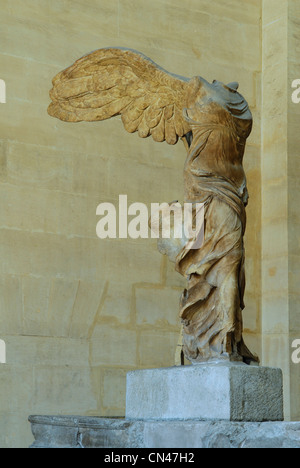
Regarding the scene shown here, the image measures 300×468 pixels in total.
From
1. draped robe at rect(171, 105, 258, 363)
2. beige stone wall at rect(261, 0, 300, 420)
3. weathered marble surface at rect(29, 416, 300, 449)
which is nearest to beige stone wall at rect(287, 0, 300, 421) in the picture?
beige stone wall at rect(261, 0, 300, 420)

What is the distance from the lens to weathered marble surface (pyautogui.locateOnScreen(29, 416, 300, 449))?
4320 mm

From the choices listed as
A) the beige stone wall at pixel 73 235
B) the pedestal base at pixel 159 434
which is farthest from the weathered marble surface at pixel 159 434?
the beige stone wall at pixel 73 235

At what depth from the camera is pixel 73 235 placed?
7.33m

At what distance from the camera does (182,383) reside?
16.3 ft

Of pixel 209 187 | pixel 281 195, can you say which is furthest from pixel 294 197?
pixel 209 187

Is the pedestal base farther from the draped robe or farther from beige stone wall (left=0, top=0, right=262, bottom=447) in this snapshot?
beige stone wall (left=0, top=0, right=262, bottom=447)

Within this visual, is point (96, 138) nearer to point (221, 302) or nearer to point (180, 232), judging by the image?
point (180, 232)

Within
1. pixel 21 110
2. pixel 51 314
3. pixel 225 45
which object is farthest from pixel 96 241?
pixel 225 45

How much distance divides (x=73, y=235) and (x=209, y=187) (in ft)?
7.72

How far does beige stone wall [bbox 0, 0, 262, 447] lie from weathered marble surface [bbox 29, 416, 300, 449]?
1.33 meters

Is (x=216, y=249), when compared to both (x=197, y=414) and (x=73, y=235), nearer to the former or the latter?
(x=197, y=414)

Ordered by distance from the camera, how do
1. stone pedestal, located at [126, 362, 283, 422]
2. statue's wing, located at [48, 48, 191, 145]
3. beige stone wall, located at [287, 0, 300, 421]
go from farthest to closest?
beige stone wall, located at [287, 0, 300, 421], statue's wing, located at [48, 48, 191, 145], stone pedestal, located at [126, 362, 283, 422]

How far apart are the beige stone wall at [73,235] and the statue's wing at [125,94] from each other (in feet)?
3.86

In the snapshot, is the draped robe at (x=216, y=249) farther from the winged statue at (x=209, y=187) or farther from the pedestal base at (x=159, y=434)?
the pedestal base at (x=159, y=434)
